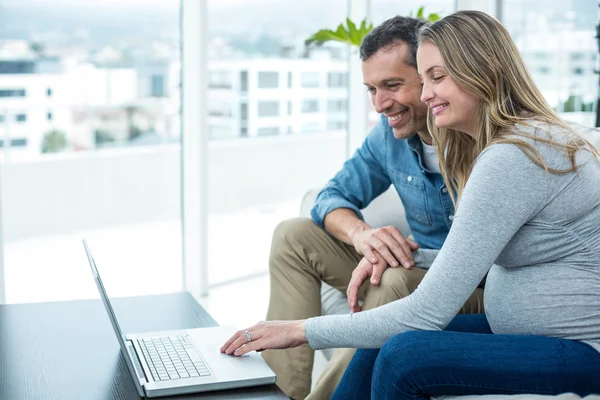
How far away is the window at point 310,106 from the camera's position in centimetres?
405

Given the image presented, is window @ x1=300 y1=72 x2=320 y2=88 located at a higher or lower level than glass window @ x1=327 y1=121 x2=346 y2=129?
higher

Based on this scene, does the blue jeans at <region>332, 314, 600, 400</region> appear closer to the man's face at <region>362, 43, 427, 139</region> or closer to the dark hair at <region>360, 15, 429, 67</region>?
the man's face at <region>362, 43, 427, 139</region>

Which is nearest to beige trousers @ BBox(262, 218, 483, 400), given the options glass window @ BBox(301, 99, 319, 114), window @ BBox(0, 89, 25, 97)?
window @ BBox(0, 89, 25, 97)

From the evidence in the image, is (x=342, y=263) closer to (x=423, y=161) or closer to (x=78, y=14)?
(x=423, y=161)

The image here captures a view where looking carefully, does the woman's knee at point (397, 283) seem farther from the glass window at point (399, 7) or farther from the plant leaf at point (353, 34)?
the glass window at point (399, 7)

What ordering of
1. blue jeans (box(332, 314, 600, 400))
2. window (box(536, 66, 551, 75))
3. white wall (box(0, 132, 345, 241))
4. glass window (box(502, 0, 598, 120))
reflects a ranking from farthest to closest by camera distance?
window (box(536, 66, 551, 75))
glass window (box(502, 0, 598, 120))
white wall (box(0, 132, 345, 241))
blue jeans (box(332, 314, 600, 400))

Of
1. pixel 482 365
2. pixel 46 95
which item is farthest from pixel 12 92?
pixel 482 365

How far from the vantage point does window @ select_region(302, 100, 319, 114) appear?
13.3 ft

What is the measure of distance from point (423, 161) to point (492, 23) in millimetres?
589

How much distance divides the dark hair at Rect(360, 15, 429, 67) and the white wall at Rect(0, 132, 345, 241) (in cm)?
169

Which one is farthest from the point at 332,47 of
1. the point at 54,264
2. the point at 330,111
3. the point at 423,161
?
the point at 423,161

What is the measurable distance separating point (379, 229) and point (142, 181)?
1899mm

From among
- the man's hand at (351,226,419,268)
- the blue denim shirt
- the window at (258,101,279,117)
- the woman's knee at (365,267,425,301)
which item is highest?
the window at (258,101,279,117)

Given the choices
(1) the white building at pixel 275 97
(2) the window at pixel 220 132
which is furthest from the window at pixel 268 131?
(2) the window at pixel 220 132
